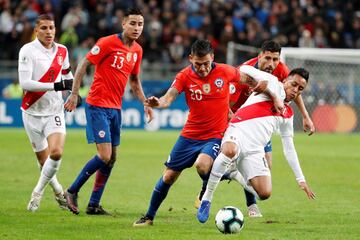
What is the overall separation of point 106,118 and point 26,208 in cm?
163

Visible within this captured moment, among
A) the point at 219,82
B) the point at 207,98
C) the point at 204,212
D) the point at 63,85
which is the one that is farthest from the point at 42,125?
the point at 204,212

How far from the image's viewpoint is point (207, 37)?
29.2 meters

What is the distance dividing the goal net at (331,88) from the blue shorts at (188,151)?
1644cm

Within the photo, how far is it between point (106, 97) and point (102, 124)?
38cm

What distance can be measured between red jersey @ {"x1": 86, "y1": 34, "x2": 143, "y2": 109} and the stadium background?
609 inches

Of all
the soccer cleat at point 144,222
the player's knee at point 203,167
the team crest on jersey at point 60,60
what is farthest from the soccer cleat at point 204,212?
the team crest on jersey at point 60,60

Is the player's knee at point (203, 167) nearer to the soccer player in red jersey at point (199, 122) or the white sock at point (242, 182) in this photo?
the soccer player in red jersey at point (199, 122)

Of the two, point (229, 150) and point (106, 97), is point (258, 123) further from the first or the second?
point (106, 97)

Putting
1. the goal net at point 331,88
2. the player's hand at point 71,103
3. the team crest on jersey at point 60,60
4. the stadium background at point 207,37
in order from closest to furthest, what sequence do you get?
the player's hand at point 71,103 → the team crest on jersey at point 60,60 → the goal net at point 331,88 → the stadium background at point 207,37

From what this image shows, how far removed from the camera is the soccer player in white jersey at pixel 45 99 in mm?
11406

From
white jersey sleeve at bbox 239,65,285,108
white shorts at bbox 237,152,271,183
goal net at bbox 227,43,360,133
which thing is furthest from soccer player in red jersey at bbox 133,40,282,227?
goal net at bbox 227,43,360,133

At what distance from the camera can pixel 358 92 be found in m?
27.2

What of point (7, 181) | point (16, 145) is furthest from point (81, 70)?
point (16, 145)

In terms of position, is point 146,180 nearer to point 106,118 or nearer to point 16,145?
point 106,118
